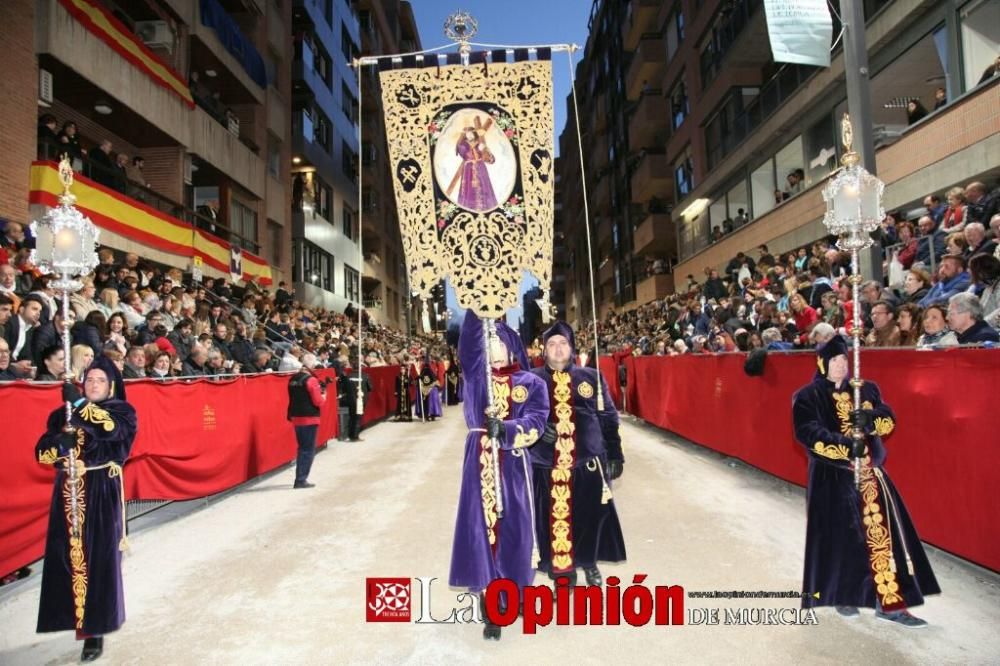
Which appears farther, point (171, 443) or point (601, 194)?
point (601, 194)

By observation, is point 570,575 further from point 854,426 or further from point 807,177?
point 807,177

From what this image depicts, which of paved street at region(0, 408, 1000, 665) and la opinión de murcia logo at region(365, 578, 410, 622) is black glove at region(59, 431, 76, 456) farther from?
la opinión de murcia logo at region(365, 578, 410, 622)

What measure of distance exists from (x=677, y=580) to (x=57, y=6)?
51.2ft

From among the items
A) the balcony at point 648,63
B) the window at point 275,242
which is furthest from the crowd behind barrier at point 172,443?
the balcony at point 648,63

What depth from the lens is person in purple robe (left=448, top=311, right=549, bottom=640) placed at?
4141mm

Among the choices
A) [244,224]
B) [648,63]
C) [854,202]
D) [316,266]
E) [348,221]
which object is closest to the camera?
[854,202]

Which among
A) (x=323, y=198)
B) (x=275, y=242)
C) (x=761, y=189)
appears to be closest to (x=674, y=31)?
(x=761, y=189)

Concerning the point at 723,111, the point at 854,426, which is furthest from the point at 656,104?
the point at 854,426

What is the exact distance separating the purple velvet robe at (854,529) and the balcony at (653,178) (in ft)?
102

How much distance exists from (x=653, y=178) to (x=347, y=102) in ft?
61.1

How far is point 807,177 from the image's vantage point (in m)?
18.5

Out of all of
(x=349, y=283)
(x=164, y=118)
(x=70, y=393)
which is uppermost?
(x=164, y=118)

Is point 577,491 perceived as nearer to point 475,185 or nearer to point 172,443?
point 475,185

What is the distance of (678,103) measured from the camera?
30469 mm
